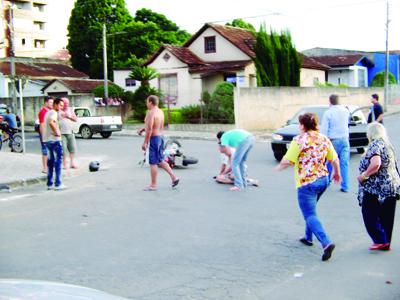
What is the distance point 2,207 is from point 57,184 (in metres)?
A: 1.86

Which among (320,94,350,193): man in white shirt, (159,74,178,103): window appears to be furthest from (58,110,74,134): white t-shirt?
(159,74,178,103): window

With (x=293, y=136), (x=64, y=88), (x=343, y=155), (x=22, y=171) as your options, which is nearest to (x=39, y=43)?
(x=64, y=88)

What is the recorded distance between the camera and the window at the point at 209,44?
3812 cm

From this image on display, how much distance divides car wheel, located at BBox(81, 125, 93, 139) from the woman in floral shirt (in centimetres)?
2097

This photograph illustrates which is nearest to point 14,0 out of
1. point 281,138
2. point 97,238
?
point 281,138

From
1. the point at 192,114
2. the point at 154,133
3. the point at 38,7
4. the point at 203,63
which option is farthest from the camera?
the point at 38,7

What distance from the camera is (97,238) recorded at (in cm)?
720

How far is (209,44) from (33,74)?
61.0 ft

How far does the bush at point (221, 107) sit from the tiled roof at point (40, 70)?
25082 millimetres

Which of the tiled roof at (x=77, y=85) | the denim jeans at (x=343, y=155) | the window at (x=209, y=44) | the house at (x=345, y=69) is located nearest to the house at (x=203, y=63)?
the window at (x=209, y=44)

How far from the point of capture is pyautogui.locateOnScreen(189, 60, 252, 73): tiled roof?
1395 inches

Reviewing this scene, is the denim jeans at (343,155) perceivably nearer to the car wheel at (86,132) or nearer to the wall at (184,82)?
the car wheel at (86,132)

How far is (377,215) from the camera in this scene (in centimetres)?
656

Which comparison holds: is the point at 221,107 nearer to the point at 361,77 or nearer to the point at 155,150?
the point at 155,150
